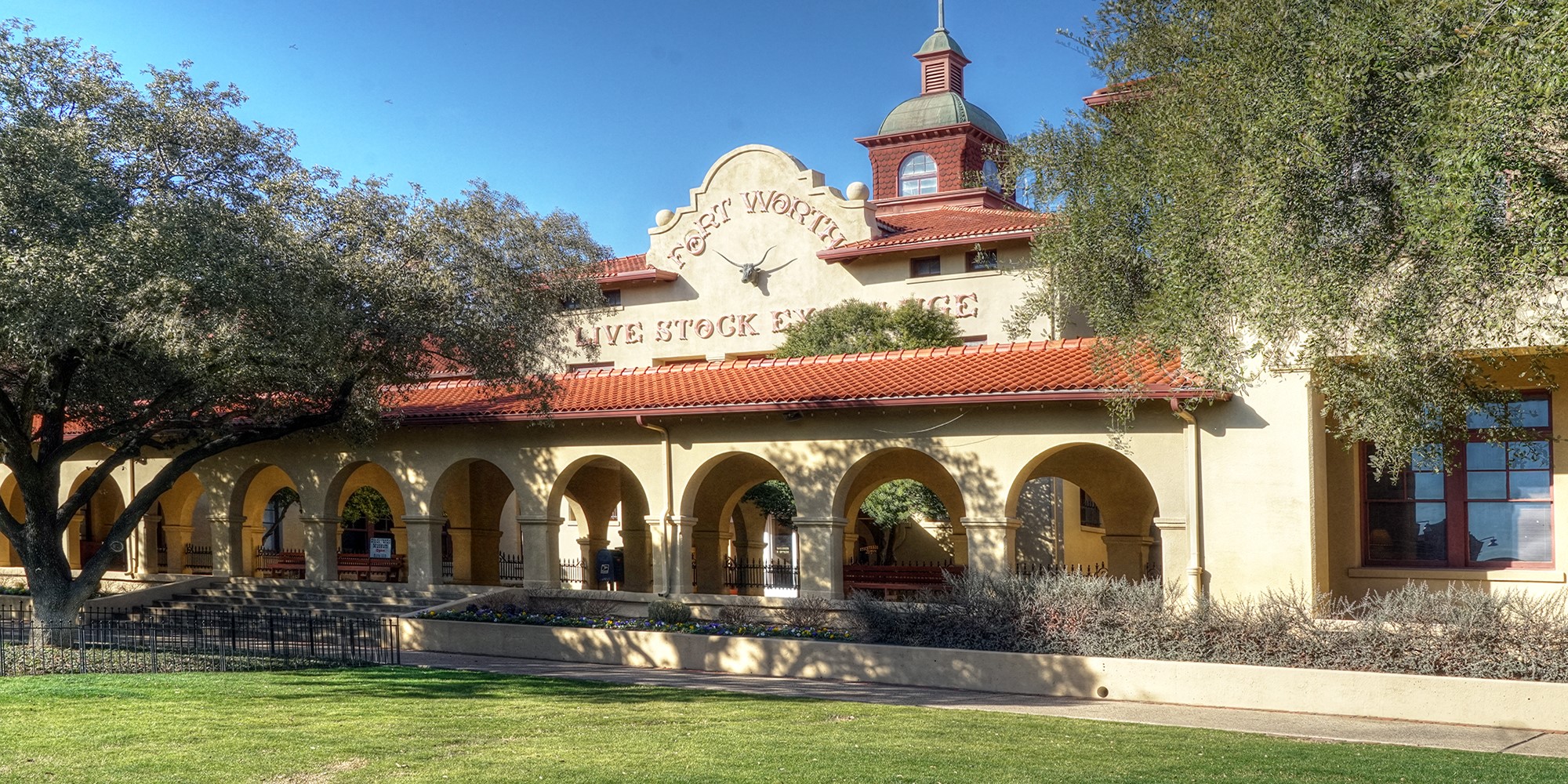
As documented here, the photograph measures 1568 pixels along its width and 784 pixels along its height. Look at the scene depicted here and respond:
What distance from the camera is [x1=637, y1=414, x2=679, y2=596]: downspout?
21359 millimetres

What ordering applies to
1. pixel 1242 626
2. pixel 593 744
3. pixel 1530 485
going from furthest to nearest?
1. pixel 1530 485
2. pixel 1242 626
3. pixel 593 744

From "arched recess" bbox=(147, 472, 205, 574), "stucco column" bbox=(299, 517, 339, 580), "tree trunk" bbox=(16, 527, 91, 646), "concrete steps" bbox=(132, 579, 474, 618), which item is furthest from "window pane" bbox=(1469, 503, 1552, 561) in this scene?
"arched recess" bbox=(147, 472, 205, 574)

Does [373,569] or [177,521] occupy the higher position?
[177,521]

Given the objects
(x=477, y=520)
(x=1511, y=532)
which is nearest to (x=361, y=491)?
(x=477, y=520)

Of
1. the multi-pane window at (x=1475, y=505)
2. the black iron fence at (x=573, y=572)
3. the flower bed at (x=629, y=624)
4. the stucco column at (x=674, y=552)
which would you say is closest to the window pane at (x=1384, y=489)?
the multi-pane window at (x=1475, y=505)

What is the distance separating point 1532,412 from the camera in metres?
18.1

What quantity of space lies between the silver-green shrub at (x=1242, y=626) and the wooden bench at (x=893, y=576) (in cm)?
709

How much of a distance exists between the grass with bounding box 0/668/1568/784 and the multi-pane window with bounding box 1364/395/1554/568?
8.04 m

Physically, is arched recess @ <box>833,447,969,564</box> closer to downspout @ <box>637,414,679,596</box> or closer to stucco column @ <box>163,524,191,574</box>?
downspout @ <box>637,414,679,596</box>

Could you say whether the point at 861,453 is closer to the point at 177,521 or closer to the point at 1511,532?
the point at 1511,532

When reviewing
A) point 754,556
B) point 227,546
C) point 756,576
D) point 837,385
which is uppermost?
point 837,385

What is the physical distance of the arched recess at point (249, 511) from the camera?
25.4 meters

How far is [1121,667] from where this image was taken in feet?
47.9

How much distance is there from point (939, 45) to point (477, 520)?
18.8 meters
